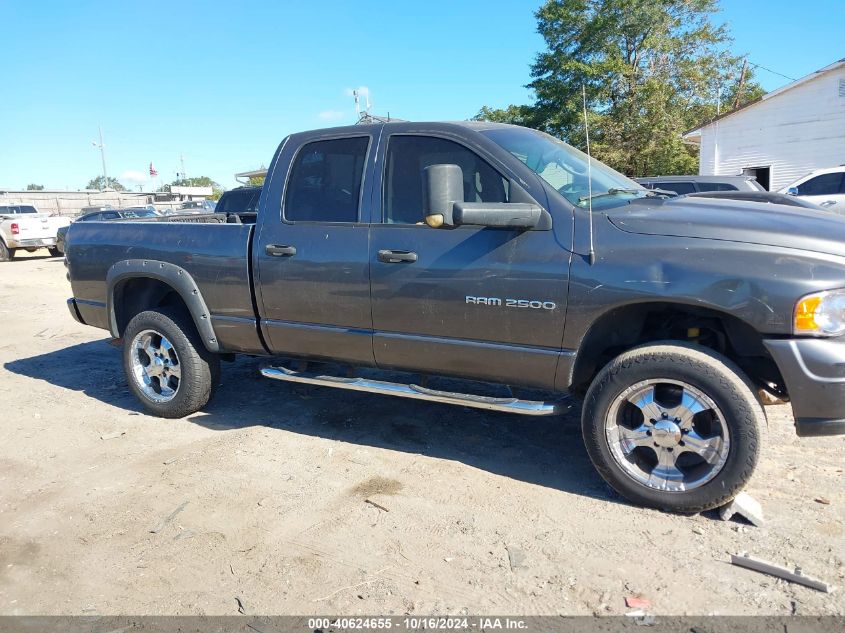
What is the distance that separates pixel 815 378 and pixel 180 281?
154 inches

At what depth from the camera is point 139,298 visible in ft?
16.7

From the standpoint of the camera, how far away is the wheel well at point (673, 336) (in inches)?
125

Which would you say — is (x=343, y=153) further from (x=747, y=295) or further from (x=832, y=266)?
(x=832, y=266)

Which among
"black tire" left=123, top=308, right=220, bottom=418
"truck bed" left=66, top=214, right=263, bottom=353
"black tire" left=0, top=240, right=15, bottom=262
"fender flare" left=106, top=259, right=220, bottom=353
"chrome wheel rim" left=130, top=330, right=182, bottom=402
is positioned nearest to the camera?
"truck bed" left=66, top=214, right=263, bottom=353

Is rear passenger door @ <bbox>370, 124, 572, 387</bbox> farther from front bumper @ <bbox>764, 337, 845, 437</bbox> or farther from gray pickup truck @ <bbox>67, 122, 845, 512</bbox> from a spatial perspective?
front bumper @ <bbox>764, 337, 845, 437</bbox>

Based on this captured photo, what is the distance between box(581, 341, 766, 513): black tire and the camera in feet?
9.73

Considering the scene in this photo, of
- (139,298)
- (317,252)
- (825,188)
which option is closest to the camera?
(317,252)

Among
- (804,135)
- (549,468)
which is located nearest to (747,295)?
(549,468)

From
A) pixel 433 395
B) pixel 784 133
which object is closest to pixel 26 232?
pixel 433 395

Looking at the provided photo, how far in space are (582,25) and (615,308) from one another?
84.6ft

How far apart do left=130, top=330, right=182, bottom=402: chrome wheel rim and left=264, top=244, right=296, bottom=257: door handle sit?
1288mm

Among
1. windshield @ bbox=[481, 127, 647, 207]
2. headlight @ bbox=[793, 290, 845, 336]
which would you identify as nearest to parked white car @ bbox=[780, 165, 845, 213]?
windshield @ bbox=[481, 127, 647, 207]

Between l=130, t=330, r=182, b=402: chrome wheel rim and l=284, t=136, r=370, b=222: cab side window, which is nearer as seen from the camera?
l=284, t=136, r=370, b=222: cab side window

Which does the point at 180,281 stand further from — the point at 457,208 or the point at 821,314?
the point at 821,314
